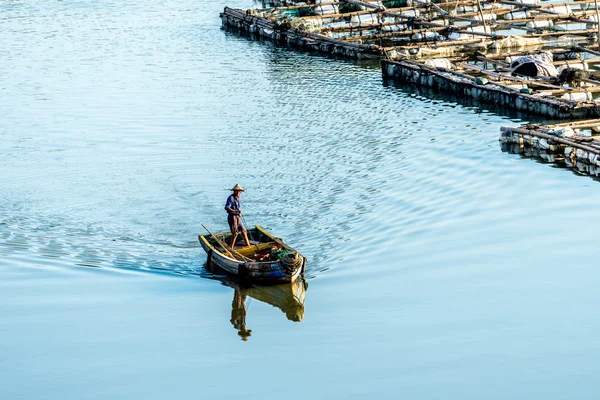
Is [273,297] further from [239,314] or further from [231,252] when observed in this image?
[231,252]

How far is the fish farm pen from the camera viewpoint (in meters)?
40.8

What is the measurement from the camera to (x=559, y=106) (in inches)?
1596

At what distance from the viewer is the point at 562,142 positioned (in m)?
35.3

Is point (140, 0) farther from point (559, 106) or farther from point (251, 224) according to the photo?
point (251, 224)

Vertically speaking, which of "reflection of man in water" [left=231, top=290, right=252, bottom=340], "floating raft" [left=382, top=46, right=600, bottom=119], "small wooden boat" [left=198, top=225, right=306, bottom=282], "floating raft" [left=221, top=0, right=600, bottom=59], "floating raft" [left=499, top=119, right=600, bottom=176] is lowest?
"reflection of man in water" [left=231, top=290, right=252, bottom=340]

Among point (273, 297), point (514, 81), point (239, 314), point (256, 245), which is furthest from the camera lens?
point (514, 81)

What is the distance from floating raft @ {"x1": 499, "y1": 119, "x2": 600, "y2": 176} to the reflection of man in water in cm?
1466

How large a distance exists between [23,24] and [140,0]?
13.9m

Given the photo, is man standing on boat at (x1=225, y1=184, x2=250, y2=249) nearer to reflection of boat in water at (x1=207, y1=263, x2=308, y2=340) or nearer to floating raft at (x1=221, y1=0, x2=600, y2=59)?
reflection of boat in water at (x1=207, y1=263, x2=308, y2=340)

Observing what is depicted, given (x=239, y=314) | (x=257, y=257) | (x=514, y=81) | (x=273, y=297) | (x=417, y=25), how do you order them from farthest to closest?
(x=417, y=25) → (x=514, y=81) → (x=257, y=257) → (x=273, y=297) → (x=239, y=314)

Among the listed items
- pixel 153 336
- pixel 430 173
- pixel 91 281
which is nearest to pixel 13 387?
pixel 153 336

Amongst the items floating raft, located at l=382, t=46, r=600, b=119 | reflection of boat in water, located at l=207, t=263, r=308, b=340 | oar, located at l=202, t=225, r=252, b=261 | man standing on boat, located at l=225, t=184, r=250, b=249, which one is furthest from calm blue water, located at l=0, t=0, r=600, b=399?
man standing on boat, located at l=225, t=184, r=250, b=249

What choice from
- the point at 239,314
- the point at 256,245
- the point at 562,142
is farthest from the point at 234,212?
the point at 562,142

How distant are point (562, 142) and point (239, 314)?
52.9 feet
